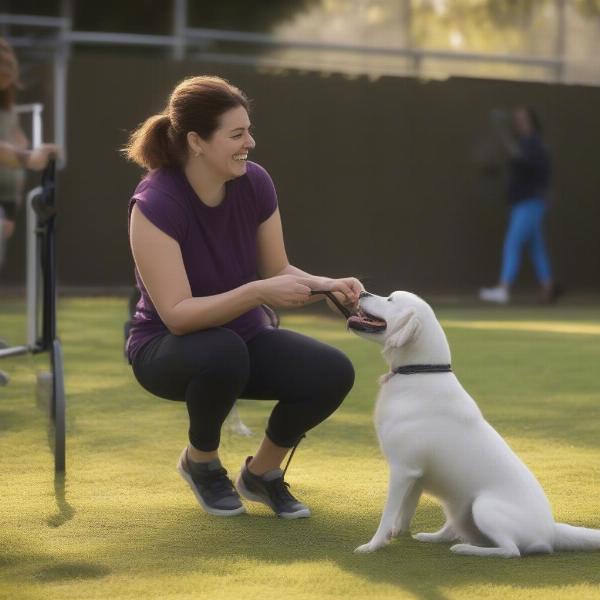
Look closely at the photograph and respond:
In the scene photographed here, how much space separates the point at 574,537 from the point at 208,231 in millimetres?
1438

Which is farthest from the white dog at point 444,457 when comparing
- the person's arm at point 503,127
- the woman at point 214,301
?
the person's arm at point 503,127

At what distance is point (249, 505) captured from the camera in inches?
171

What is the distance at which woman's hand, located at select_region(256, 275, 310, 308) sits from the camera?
3.82 meters

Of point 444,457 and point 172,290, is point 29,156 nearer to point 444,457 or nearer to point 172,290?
A: point 172,290

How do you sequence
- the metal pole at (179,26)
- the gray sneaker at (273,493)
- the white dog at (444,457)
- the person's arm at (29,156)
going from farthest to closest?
the metal pole at (179,26)
the person's arm at (29,156)
the gray sneaker at (273,493)
the white dog at (444,457)

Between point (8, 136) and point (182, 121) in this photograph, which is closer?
point (182, 121)

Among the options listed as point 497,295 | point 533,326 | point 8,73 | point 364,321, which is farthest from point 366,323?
point 497,295

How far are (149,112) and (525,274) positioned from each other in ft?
14.3

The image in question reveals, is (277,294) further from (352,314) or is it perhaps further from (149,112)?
(149,112)

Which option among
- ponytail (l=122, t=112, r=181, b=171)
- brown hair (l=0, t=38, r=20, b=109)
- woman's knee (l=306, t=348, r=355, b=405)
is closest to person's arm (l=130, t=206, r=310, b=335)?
ponytail (l=122, t=112, r=181, b=171)

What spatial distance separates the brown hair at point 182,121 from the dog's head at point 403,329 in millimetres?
781

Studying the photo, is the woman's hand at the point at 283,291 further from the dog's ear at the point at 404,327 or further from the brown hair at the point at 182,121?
the brown hair at the point at 182,121

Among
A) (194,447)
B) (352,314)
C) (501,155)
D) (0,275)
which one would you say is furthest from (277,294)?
(501,155)

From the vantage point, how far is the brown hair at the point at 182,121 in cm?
406
